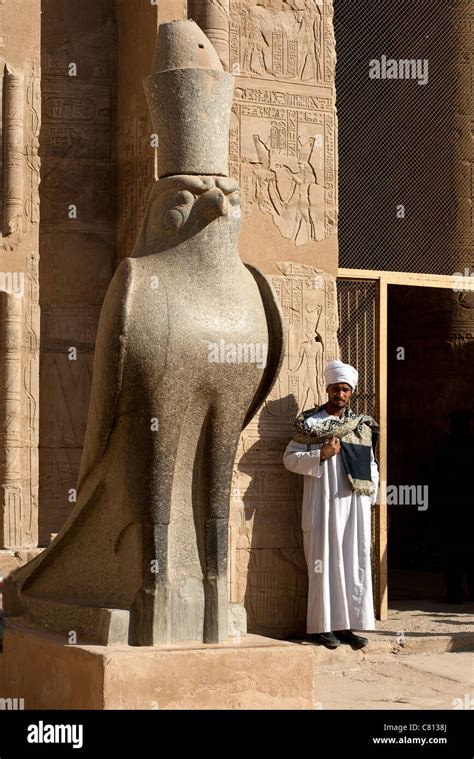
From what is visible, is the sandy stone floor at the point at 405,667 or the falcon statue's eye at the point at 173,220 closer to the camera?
the falcon statue's eye at the point at 173,220

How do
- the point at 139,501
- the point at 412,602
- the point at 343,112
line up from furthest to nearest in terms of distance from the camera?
the point at 343,112 → the point at 412,602 → the point at 139,501

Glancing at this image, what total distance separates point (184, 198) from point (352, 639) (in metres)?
3.58

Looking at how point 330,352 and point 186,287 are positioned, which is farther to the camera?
point 330,352

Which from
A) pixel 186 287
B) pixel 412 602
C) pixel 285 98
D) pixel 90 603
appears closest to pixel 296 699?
pixel 90 603

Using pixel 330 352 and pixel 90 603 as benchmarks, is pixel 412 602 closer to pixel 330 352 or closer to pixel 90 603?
pixel 330 352

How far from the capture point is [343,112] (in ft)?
35.8

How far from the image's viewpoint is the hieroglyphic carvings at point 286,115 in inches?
316

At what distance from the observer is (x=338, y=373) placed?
7.73 m

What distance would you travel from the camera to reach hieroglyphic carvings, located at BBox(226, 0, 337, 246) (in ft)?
26.4

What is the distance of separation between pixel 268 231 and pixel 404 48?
3828mm

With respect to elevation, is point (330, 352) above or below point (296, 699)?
above

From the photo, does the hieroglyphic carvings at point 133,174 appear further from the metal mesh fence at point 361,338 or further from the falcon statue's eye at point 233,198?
the falcon statue's eye at point 233,198

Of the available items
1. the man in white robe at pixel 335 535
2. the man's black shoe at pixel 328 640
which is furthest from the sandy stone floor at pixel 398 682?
the man in white robe at pixel 335 535

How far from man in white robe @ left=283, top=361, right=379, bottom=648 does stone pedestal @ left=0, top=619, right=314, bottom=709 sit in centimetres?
247
